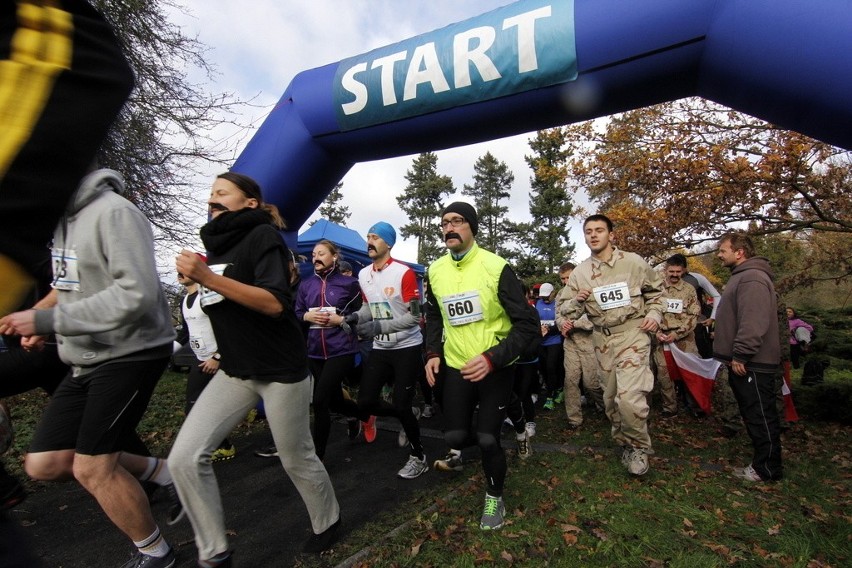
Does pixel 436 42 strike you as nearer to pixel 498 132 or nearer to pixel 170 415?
pixel 498 132

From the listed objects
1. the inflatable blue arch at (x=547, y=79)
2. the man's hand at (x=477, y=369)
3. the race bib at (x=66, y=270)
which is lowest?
the man's hand at (x=477, y=369)

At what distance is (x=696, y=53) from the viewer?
367cm

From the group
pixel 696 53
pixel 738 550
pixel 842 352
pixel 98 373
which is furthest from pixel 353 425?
pixel 842 352

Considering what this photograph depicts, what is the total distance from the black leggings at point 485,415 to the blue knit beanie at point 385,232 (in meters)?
1.90

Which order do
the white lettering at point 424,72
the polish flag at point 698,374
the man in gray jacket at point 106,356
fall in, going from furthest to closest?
the polish flag at point 698,374, the white lettering at point 424,72, the man in gray jacket at point 106,356

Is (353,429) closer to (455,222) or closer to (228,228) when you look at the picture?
(455,222)

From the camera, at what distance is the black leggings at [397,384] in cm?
448

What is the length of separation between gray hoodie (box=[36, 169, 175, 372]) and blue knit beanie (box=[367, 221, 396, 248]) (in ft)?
8.36

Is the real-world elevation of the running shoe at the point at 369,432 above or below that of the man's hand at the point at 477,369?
below

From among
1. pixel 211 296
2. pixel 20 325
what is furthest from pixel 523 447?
pixel 20 325

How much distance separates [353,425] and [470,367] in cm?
304

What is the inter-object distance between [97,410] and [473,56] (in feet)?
13.1

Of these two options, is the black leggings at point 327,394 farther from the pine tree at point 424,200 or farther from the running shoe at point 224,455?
the pine tree at point 424,200

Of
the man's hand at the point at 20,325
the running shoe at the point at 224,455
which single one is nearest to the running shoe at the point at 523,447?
the running shoe at the point at 224,455
